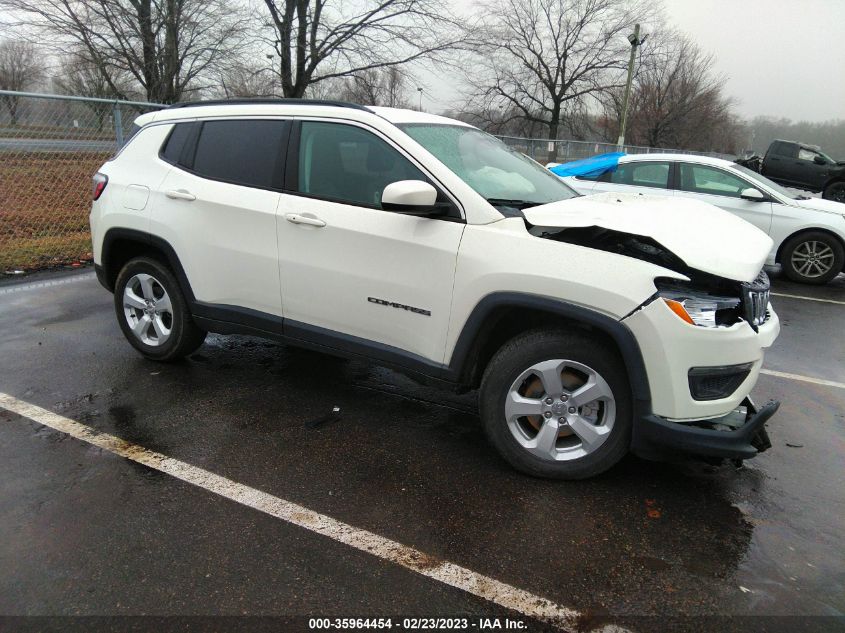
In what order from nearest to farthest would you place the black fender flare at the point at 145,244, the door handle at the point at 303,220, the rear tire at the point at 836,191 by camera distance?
the door handle at the point at 303,220 → the black fender flare at the point at 145,244 → the rear tire at the point at 836,191

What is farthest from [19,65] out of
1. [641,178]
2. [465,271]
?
[465,271]

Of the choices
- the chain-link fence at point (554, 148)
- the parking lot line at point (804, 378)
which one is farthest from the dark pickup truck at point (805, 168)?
the parking lot line at point (804, 378)

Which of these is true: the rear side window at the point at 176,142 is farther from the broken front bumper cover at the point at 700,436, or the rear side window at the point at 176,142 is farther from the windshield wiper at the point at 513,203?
the broken front bumper cover at the point at 700,436

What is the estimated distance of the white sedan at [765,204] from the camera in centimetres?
808

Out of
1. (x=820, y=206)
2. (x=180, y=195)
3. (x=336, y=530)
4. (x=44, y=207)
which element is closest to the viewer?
(x=336, y=530)

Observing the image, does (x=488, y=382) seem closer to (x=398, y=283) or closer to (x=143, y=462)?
(x=398, y=283)

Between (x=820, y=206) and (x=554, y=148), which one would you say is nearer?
(x=820, y=206)

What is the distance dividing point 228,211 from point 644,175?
6.57 metres

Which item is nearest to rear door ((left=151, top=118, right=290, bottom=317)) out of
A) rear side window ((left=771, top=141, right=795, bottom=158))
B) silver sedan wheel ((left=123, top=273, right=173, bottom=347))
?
silver sedan wheel ((left=123, top=273, right=173, bottom=347))

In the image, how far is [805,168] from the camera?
18.9 meters

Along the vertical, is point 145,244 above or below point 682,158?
below

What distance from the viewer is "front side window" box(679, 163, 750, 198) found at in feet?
26.9

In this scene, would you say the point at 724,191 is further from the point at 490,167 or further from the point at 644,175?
the point at 490,167

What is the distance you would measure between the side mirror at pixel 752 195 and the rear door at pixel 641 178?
94 cm
